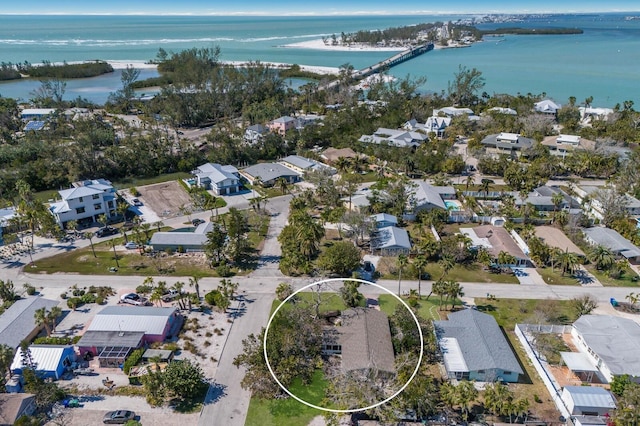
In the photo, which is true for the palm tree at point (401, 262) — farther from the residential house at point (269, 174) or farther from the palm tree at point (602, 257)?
the residential house at point (269, 174)

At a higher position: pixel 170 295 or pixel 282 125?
pixel 282 125

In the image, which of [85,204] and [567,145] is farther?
[567,145]

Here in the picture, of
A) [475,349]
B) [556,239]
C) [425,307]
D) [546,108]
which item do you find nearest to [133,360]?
[425,307]

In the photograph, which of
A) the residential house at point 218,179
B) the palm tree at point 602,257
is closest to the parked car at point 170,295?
the residential house at point 218,179

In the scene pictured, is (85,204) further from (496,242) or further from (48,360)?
(496,242)

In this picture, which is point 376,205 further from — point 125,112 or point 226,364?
point 125,112

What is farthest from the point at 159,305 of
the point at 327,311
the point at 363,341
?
the point at 363,341

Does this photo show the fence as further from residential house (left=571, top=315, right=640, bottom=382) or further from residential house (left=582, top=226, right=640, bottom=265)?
residential house (left=582, top=226, right=640, bottom=265)
